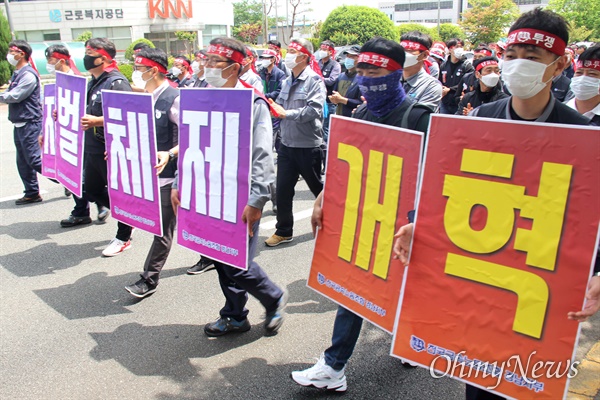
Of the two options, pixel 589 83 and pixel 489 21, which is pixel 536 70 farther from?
pixel 489 21

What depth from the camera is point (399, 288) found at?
240 cm

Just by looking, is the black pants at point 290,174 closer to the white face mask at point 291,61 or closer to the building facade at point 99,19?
the white face mask at point 291,61

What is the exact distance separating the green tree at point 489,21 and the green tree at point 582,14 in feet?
14.1

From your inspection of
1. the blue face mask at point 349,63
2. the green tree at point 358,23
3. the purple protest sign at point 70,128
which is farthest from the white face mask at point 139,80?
the green tree at point 358,23

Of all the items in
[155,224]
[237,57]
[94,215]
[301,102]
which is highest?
[237,57]

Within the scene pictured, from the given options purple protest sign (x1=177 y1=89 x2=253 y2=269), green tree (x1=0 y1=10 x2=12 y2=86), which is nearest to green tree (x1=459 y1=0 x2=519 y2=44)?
green tree (x1=0 y1=10 x2=12 y2=86)

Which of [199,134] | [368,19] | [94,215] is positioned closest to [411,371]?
[199,134]

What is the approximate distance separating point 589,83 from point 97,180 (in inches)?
Result: 169

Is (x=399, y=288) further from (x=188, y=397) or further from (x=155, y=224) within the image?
(x=155, y=224)

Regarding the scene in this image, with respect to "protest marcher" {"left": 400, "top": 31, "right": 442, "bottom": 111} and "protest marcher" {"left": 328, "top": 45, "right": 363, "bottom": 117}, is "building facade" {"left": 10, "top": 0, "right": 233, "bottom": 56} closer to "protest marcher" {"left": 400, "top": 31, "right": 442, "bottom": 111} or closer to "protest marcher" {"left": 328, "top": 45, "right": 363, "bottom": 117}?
"protest marcher" {"left": 328, "top": 45, "right": 363, "bottom": 117}

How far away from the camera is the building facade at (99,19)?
45781 millimetres

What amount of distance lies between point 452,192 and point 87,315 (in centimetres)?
305

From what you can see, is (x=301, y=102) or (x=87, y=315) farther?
(x=301, y=102)

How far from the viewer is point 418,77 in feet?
15.0
